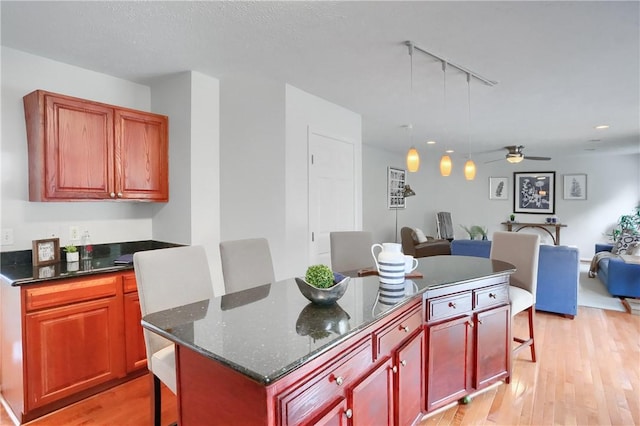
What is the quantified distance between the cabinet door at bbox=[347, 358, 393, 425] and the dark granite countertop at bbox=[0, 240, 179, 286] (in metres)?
1.88

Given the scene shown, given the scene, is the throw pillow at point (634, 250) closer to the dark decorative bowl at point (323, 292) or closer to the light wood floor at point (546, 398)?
the light wood floor at point (546, 398)

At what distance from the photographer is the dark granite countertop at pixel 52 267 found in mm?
2087

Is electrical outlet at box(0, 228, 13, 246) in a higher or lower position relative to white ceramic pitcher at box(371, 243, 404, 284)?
higher

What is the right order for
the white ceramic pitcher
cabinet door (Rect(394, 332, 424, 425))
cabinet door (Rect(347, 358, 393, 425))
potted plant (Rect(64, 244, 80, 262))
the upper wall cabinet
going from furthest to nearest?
potted plant (Rect(64, 244, 80, 262)) → the upper wall cabinet → the white ceramic pitcher → cabinet door (Rect(394, 332, 424, 425)) → cabinet door (Rect(347, 358, 393, 425))

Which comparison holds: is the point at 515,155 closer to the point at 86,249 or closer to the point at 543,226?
the point at 543,226

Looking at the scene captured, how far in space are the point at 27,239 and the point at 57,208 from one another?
0.29 m

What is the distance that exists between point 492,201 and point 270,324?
347 inches

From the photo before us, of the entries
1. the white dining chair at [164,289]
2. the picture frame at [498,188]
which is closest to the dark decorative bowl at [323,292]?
the white dining chair at [164,289]

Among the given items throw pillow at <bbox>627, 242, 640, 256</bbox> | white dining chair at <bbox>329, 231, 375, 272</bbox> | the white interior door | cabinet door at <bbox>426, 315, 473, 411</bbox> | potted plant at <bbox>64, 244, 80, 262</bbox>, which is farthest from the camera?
throw pillow at <bbox>627, 242, 640, 256</bbox>

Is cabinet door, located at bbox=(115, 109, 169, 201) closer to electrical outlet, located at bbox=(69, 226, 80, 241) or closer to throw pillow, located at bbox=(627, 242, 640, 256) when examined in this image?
→ electrical outlet, located at bbox=(69, 226, 80, 241)

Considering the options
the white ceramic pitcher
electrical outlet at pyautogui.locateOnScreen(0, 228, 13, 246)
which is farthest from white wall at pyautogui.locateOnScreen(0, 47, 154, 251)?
the white ceramic pitcher

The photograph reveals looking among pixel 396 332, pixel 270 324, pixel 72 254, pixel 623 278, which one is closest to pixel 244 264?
pixel 270 324

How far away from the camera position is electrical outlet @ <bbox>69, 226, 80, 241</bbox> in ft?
9.00

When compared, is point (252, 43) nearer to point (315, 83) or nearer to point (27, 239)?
point (315, 83)
